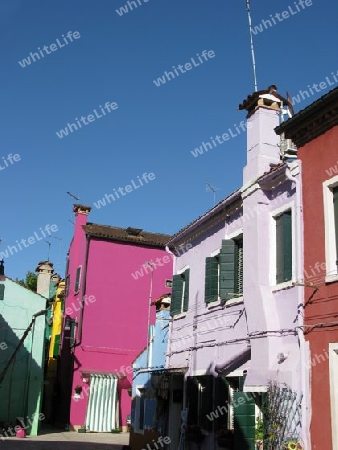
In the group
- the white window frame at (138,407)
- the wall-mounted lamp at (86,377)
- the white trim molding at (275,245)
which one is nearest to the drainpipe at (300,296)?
the white trim molding at (275,245)

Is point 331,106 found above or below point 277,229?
above

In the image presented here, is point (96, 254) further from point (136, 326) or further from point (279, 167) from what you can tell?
point (279, 167)

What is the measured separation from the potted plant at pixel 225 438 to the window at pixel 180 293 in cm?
431

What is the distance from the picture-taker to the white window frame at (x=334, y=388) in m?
8.19

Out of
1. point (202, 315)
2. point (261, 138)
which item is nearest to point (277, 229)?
point (261, 138)

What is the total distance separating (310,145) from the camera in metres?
9.94

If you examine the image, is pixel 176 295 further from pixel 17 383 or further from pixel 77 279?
pixel 77 279

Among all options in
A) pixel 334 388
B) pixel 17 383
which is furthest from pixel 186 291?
pixel 17 383

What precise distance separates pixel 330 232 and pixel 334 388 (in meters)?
2.52

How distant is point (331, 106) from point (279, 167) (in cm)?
168

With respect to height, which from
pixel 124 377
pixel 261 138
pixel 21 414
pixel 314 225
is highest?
pixel 261 138

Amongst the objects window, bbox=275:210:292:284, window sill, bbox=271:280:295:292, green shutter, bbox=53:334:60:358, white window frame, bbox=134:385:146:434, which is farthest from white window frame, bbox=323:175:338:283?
green shutter, bbox=53:334:60:358

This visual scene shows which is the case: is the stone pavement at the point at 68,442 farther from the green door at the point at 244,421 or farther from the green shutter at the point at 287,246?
the green shutter at the point at 287,246

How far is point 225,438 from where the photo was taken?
1126 cm
